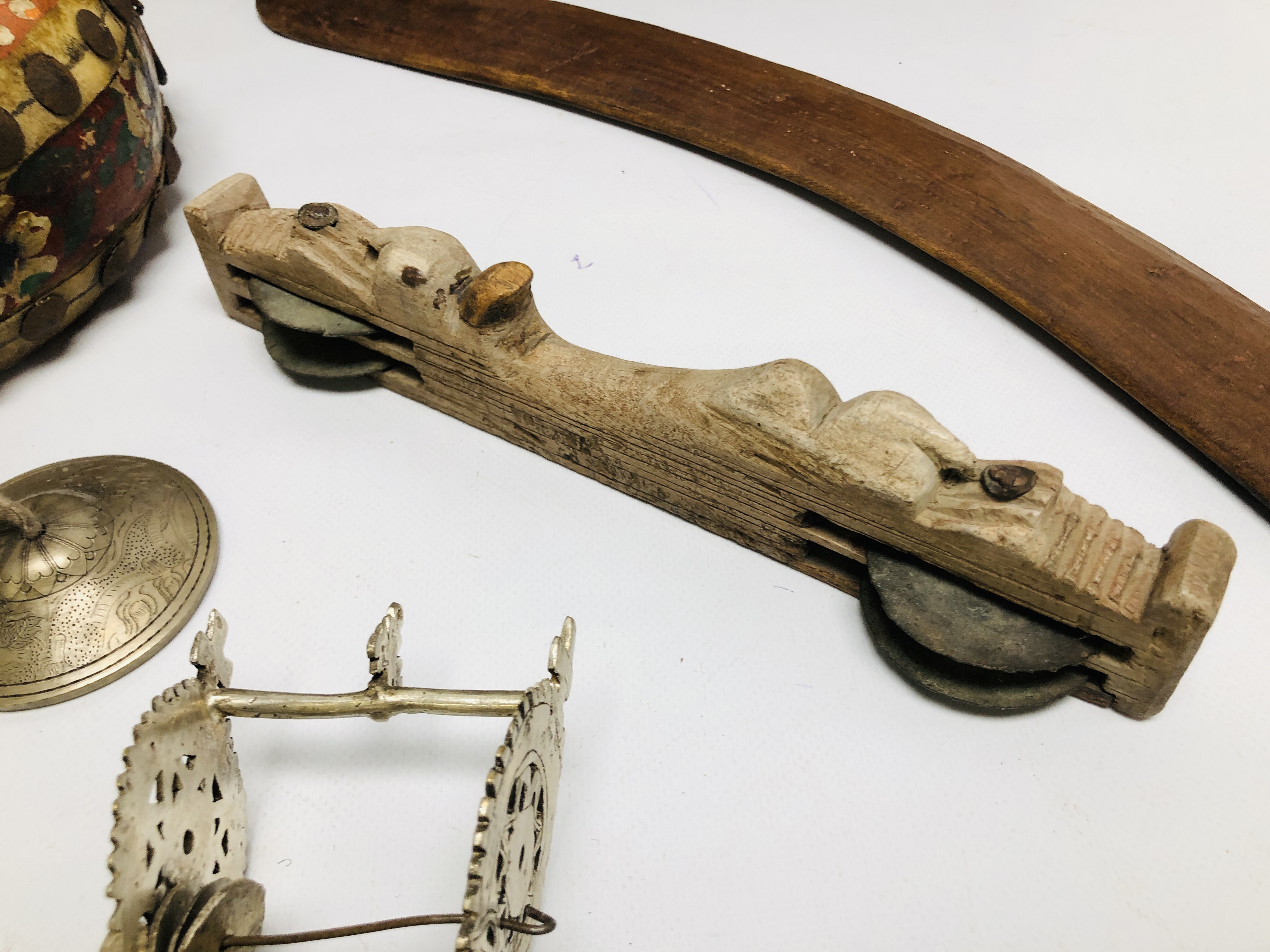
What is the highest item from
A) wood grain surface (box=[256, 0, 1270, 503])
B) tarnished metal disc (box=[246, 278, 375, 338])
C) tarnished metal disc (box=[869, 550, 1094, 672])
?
wood grain surface (box=[256, 0, 1270, 503])

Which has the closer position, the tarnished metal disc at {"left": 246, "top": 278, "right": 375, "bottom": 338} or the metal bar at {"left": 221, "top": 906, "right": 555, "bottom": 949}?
the metal bar at {"left": 221, "top": 906, "right": 555, "bottom": 949}

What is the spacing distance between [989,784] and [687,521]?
24.4 inches

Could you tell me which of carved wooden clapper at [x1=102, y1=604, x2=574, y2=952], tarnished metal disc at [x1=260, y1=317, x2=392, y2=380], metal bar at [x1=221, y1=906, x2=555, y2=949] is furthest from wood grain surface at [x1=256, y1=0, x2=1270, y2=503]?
metal bar at [x1=221, y1=906, x2=555, y2=949]

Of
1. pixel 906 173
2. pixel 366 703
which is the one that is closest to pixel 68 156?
pixel 366 703

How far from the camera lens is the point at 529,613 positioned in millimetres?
1565

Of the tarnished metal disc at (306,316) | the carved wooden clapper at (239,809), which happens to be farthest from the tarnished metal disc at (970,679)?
the tarnished metal disc at (306,316)

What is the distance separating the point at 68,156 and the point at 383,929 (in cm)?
135

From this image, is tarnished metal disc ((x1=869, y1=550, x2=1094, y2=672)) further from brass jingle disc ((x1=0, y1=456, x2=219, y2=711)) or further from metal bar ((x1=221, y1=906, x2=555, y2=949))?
brass jingle disc ((x1=0, y1=456, x2=219, y2=711))

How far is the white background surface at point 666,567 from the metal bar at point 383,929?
130 mm

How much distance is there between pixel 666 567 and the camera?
5.30 ft

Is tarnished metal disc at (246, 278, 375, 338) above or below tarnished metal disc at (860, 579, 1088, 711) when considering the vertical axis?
above

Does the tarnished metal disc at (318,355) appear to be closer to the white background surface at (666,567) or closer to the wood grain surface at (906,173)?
the white background surface at (666,567)

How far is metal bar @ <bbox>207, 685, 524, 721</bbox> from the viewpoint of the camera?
3.98ft

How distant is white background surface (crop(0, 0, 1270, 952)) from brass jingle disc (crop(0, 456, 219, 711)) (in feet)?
0.15
